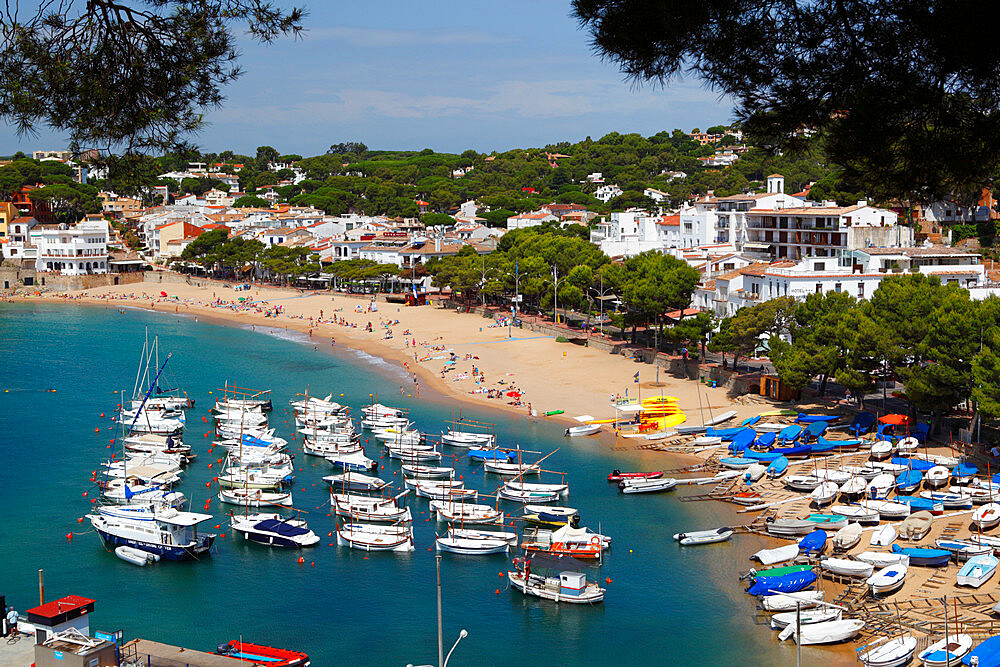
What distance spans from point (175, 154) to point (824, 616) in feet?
56.1

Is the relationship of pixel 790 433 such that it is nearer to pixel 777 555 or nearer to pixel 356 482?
pixel 777 555

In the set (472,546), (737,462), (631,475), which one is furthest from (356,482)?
(737,462)

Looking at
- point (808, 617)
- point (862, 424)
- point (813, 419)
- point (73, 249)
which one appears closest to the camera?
point (808, 617)

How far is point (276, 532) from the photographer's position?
2770cm

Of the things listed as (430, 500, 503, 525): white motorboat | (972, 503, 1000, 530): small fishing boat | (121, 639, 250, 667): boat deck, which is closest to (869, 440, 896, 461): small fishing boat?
(972, 503, 1000, 530): small fishing boat

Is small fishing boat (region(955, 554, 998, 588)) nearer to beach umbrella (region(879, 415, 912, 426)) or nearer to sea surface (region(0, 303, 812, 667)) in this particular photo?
sea surface (region(0, 303, 812, 667))

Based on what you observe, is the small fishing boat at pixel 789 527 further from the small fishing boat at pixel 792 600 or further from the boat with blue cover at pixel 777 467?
the small fishing boat at pixel 792 600

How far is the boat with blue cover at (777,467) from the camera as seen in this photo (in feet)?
105

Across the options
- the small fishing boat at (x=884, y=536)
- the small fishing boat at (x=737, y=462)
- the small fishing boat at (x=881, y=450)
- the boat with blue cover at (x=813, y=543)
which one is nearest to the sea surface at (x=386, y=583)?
the boat with blue cover at (x=813, y=543)

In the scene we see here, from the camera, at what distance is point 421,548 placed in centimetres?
2756

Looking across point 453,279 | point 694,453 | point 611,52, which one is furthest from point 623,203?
point 611,52

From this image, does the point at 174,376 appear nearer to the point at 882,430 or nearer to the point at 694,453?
the point at 694,453

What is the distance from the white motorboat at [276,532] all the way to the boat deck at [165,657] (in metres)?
8.76

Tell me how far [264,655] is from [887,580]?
538 inches
